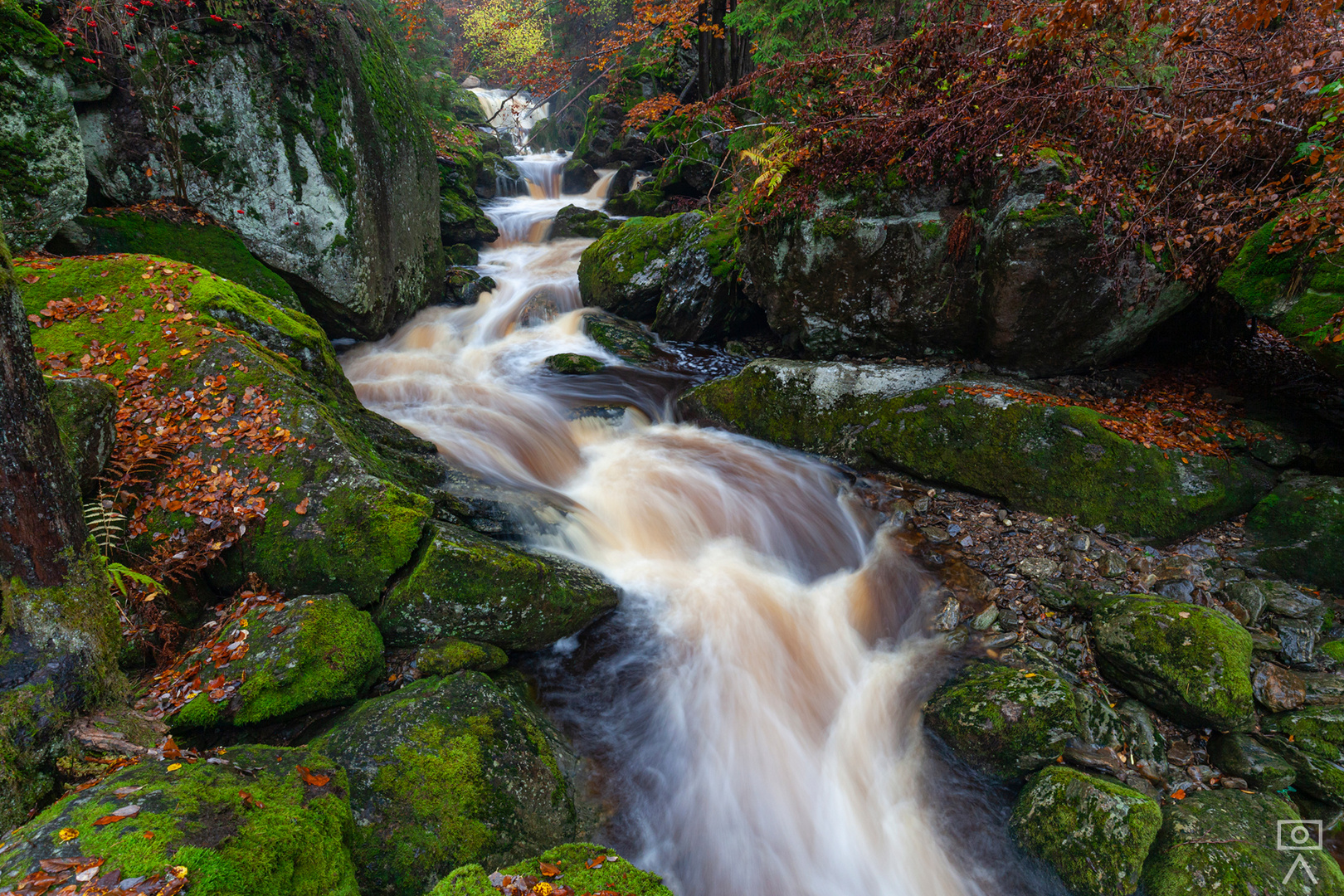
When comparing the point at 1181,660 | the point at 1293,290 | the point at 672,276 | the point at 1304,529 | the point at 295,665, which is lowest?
the point at 1181,660

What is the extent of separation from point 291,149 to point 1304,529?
40.9ft

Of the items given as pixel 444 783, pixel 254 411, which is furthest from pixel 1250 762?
pixel 254 411

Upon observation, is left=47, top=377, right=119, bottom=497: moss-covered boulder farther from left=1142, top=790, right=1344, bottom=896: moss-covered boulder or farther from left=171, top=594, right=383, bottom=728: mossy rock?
left=1142, top=790, right=1344, bottom=896: moss-covered boulder

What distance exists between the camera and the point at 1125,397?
6938 millimetres

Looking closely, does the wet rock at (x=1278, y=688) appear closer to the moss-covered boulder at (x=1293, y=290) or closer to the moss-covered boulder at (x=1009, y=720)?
the moss-covered boulder at (x=1009, y=720)

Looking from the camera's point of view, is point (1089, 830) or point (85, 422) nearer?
point (1089, 830)

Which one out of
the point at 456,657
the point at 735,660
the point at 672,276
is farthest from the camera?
the point at 672,276

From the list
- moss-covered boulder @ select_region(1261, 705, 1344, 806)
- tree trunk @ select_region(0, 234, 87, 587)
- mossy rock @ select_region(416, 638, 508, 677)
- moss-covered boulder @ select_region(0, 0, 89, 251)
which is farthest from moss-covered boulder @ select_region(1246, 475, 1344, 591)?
moss-covered boulder @ select_region(0, 0, 89, 251)

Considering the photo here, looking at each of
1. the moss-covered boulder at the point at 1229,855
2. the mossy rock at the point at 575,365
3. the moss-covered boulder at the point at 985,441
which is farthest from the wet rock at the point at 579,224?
the moss-covered boulder at the point at 1229,855

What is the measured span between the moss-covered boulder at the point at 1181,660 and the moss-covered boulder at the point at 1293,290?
8.84 feet

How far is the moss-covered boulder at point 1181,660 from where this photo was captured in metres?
4.06

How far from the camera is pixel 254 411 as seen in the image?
16.1ft

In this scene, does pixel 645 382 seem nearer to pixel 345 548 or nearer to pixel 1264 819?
pixel 345 548

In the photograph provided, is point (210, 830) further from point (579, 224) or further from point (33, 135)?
point (579, 224)
